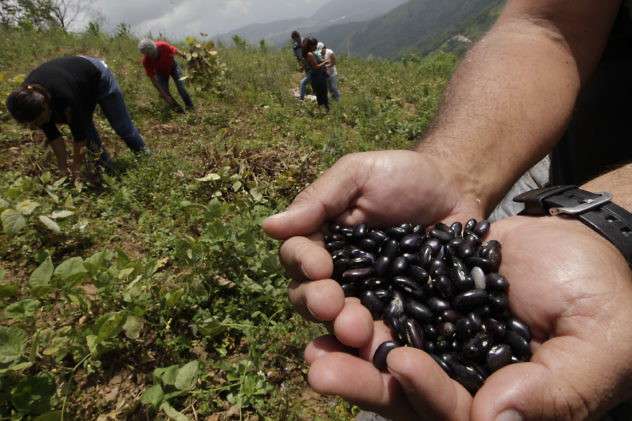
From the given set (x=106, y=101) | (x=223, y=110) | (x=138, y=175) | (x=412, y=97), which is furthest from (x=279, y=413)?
(x=412, y=97)

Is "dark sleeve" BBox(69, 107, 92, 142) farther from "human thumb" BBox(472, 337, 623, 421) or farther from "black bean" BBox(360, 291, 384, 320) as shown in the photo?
"human thumb" BBox(472, 337, 623, 421)

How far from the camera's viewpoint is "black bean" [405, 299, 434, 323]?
1.78 m

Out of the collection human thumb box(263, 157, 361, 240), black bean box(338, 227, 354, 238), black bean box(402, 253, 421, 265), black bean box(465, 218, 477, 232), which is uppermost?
human thumb box(263, 157, 361, 240)

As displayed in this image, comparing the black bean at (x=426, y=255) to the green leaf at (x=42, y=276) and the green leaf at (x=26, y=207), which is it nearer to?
the green leaf at (x=42, y=276)

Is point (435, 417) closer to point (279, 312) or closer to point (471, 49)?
point (279, 312)

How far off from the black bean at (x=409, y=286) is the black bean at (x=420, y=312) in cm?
7

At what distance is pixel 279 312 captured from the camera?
3.06m

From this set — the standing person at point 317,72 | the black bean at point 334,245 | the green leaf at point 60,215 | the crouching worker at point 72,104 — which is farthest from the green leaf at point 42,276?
the standing person at point 317,72

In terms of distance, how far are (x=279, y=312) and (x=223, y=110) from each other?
5733 millimetres

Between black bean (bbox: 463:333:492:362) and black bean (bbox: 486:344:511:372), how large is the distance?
0.16 feet

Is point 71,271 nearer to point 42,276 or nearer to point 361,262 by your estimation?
point 42,276

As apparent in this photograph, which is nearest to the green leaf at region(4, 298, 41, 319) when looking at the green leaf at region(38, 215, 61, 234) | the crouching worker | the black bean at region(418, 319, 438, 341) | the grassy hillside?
the grassy hillside

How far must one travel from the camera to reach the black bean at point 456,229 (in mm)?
2141

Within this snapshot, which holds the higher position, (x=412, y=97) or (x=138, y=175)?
(x=138, y=175)
